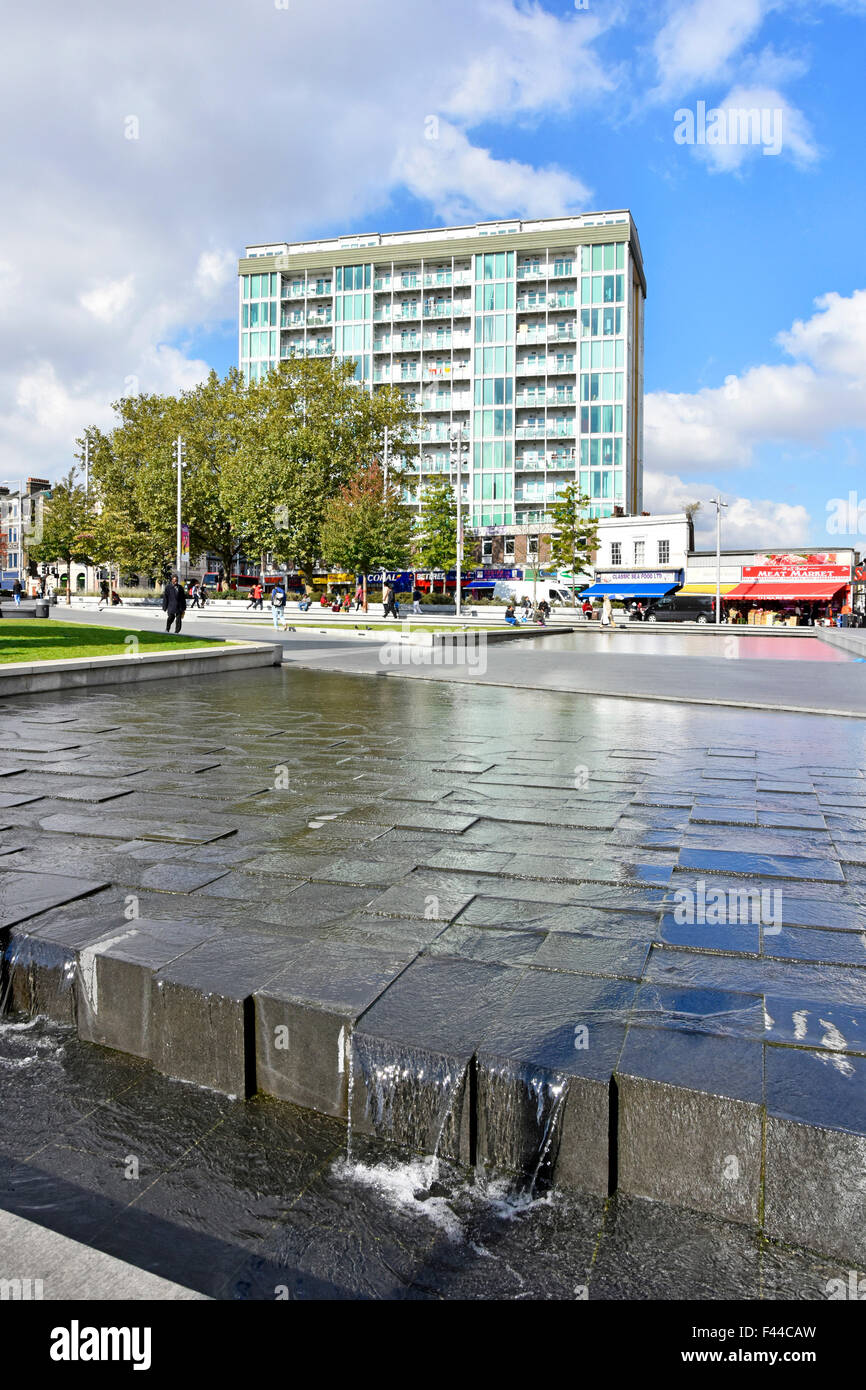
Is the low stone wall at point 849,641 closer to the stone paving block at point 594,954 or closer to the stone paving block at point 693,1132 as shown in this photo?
the stone paving block at point 594,954

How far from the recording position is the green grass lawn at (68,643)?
13.8m

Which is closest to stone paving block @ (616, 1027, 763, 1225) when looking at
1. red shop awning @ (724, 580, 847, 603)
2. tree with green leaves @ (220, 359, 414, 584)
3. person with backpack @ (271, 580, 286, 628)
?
person with backpack @ (271, 580, 286, 628)

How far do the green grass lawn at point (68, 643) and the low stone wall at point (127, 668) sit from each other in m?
0.42

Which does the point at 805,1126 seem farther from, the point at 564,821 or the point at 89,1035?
the point at 564,821

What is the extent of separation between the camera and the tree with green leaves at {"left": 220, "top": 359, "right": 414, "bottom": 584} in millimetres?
50688

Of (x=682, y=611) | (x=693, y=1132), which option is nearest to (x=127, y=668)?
(x=693, y=1132)

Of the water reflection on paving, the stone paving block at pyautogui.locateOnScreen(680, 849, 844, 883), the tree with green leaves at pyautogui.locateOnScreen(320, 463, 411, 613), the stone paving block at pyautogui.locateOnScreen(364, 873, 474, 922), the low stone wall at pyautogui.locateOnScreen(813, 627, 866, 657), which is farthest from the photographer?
the tree with green leaves at pyautogui.locateOnScreen(320, 463, 411, 613)

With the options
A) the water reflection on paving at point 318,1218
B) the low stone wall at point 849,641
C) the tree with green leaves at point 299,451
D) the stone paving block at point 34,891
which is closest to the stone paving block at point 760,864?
the water reflection on paving at point 318,1218

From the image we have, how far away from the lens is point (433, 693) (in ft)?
43.2

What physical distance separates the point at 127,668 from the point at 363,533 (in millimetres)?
36945

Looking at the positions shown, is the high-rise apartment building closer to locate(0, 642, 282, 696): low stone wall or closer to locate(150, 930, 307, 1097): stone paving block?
locate(0, 642, 282, 696): low stone wall

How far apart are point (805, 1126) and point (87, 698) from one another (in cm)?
1079

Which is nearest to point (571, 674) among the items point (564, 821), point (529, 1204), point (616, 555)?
point (564, 821)

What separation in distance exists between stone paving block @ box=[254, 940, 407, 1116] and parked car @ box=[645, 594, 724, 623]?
52424 millimetres
